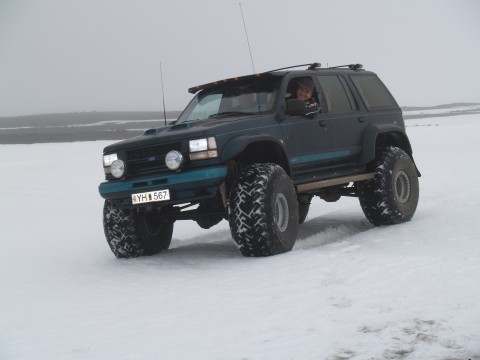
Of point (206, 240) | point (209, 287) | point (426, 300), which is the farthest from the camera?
point (206, 240)

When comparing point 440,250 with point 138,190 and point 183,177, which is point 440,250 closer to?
point 183,177

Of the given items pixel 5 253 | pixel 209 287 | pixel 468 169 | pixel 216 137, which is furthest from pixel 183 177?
pixel 468 169

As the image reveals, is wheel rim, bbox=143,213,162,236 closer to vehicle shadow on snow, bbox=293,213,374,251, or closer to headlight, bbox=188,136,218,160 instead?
headlight, bbox=188,136,218,160

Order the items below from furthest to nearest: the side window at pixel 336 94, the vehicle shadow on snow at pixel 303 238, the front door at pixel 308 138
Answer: the side window at pixel 336 94, the vehicle shadow on snow at pixel 303 238, the front door at pixel 308 138

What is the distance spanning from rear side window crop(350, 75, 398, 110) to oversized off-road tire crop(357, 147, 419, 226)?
0.65 meters

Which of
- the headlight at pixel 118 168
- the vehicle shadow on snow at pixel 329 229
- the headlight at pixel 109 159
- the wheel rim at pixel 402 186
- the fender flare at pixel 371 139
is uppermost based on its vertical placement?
the headlight at pixel 109 159

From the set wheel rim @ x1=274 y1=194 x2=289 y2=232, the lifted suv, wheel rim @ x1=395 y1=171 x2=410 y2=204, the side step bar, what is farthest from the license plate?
wheel rim @ x1=395 y1=171 x2=410 y2=204

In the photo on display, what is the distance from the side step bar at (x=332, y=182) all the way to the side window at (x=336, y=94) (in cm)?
83

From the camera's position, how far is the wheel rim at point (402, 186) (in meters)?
8.16

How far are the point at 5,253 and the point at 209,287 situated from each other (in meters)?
3.54

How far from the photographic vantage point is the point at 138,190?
6113mm

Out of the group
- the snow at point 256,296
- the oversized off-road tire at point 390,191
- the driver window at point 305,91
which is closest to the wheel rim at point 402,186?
the oversized off-road tire at point 390,191

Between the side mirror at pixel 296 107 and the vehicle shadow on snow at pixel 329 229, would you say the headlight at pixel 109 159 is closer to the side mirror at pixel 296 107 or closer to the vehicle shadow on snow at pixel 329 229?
the side mirror at pixel 296 107

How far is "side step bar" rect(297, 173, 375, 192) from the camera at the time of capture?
22.6 feet
